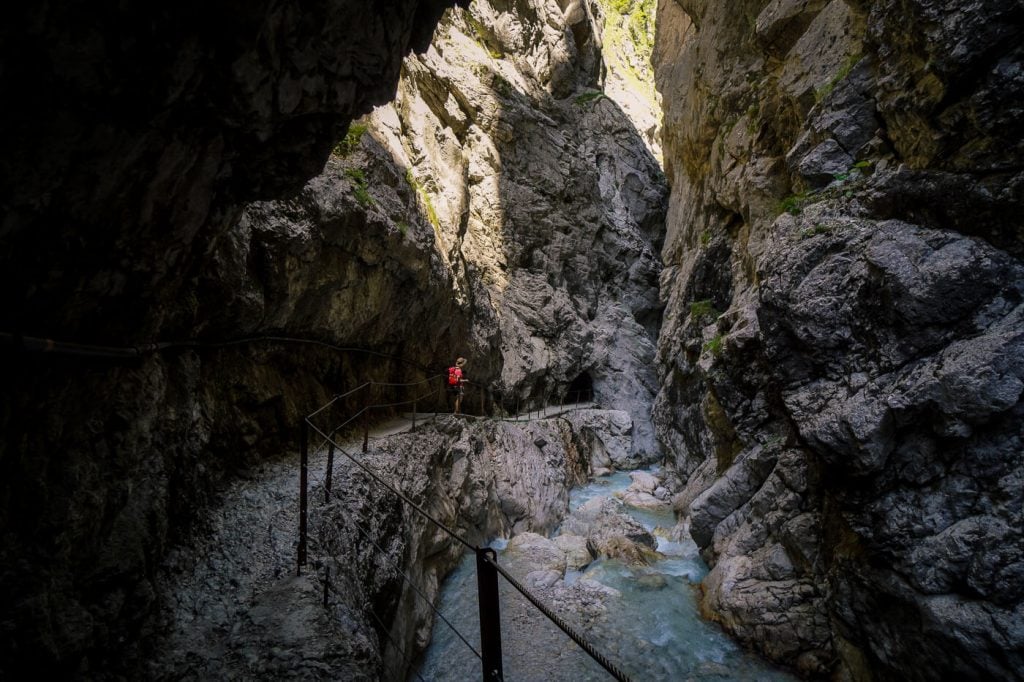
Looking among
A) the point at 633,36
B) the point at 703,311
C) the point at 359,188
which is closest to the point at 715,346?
the point at 703,311

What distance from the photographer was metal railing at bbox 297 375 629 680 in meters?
1.98

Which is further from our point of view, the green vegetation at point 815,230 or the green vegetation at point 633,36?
the green vegetation at point 633,36

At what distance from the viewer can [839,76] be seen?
782 centimetres

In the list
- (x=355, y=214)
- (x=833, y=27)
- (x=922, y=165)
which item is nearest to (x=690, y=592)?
(x=922, y=165)

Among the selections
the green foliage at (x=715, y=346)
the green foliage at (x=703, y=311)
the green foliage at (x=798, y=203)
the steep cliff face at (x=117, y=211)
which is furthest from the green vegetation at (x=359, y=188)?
the green foliage at (x=703, y=311)

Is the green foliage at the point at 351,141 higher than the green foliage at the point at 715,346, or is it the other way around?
the green foliage at the point at 351,141

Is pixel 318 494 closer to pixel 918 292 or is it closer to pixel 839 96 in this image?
pixel 918 292

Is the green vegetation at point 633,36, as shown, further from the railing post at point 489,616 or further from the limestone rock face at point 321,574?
the railing post at point 489,616

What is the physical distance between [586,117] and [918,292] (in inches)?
867

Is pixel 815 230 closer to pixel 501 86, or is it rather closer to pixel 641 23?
pixel 501 86

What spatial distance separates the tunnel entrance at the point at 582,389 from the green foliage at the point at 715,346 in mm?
9234

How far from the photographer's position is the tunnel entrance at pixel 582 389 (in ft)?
69.0

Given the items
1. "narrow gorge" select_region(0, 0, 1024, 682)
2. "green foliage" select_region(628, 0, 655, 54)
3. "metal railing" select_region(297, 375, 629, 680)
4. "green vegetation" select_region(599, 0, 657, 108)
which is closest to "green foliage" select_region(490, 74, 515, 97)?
"narrow gorge" select_region(0, 0, 1024, 682)

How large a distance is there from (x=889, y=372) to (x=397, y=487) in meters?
6.57
